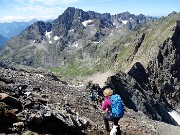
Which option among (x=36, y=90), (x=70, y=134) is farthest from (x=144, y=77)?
(x=70, y=134)

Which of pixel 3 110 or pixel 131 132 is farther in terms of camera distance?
pixel 131 132

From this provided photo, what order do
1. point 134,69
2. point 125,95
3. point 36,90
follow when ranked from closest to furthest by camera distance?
A: point 36,90 → point 125,95 → point 134,69

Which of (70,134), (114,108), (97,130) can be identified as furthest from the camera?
(97,130)

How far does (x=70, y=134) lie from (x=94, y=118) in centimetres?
978

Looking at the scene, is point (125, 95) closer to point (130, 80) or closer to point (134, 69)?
point (130, 80)

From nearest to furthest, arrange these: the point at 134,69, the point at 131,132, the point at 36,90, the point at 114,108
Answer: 1. the point at 114,108
2. the point at 131,132
3. the point at 36,90
4. the point at 134,69

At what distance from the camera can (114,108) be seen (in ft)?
62.6

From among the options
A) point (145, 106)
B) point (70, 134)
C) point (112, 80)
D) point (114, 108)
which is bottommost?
point (145, 106)

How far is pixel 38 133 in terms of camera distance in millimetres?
20359

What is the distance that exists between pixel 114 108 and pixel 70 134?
4809mm

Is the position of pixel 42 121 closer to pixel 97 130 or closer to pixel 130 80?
pixel 97 130

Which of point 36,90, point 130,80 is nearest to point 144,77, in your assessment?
point 130,80

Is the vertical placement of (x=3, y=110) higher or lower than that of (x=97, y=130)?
higher

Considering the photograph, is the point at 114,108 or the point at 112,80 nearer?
the point at 114,108
